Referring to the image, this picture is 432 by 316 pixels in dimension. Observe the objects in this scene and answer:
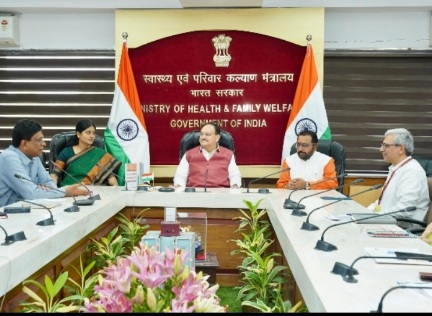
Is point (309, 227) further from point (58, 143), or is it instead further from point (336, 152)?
point (58, 143)

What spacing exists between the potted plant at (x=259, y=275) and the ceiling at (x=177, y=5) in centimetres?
241

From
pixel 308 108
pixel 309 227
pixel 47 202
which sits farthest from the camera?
pixel 308 108

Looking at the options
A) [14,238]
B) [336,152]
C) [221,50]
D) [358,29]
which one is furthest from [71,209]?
[358,29]

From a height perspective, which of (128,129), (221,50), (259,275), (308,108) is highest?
(221,50)

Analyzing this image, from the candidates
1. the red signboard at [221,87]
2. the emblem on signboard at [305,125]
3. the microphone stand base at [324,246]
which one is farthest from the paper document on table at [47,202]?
the emblem on signboard at [305,125]

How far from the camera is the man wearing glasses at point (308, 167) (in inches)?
166

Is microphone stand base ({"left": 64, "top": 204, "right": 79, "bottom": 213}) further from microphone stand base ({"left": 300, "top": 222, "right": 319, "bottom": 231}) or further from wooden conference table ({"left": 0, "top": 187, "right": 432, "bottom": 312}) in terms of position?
microphone stand base ({"left": 300, "top": 222, "right": 319, "bottom": 231})

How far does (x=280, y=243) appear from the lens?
259 centimetres

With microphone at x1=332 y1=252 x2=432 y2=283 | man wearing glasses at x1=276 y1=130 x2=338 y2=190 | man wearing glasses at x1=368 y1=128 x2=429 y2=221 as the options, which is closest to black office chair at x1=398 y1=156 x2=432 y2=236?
man wearing glasses at x1=368 y1=128 x2=429 y2=221

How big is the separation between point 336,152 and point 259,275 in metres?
2.34

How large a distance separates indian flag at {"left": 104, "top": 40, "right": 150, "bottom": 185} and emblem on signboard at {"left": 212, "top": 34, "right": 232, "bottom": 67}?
90 centimetres

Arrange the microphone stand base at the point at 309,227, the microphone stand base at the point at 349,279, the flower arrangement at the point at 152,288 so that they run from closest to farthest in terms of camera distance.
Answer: the flower arrangement at the point at 152,288 → the microphone stand base at the point at 349,279 → the microphone stand base at the point at 309,227

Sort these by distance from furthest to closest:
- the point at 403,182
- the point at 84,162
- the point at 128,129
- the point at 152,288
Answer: the point at 128,129 < the point at 84,162 < the point at 403,182 < the point at 152,288

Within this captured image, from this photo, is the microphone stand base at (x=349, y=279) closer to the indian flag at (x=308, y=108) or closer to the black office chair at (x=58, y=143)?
the black office chair at (x=58, y=143)
